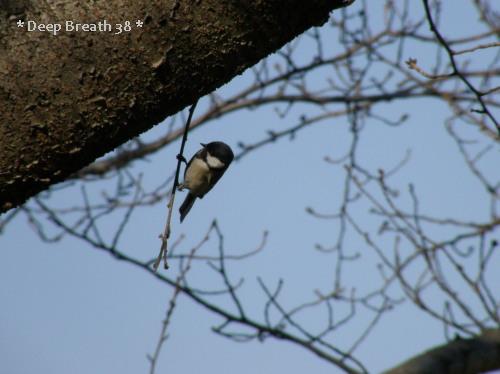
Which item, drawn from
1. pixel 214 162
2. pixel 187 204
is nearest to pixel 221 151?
pixel 214 162

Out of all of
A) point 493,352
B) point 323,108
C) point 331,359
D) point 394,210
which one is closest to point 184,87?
point 493,352

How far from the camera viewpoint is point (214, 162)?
211cm

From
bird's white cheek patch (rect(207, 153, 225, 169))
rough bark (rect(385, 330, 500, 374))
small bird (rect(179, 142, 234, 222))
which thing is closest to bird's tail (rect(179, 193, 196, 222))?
small bird (rect(179, 142, 234, 222))

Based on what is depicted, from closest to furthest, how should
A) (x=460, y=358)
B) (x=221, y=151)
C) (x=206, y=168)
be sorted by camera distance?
(x=460, y=358), (x=221, y=151), (x=206, y=168)

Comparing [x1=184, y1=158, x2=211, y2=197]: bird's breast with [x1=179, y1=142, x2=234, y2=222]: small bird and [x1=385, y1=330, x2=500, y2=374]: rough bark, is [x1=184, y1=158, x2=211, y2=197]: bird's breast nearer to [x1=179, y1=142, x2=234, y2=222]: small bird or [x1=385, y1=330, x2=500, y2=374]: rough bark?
[x1=179, y1=142, x2=234, y2=222]: small bird

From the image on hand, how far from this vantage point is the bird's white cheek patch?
6.80 feet

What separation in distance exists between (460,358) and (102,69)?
1.01 metres

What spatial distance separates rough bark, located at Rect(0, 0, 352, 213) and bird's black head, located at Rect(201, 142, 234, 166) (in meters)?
0.80

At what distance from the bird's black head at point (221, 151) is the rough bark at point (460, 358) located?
855mm

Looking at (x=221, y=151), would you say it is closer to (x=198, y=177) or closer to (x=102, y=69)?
(x=198, y=177)

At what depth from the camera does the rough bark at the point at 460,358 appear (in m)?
1.43

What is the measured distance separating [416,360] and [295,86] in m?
4.21

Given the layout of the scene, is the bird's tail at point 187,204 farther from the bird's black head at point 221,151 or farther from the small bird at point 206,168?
the bird's black head at point 221,151

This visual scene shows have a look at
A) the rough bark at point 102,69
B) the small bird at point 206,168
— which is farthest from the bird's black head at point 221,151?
the rough bark at point 102,69
